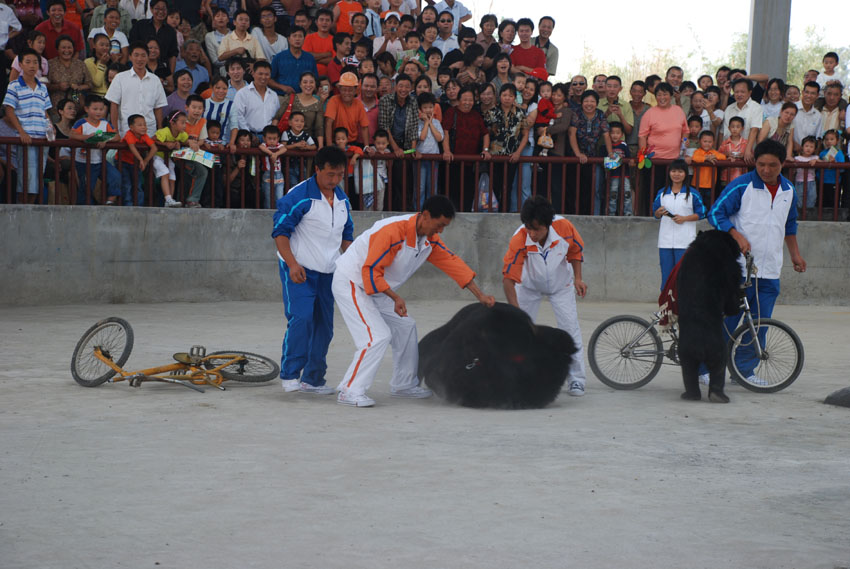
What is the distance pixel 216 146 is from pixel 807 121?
7.99 meters

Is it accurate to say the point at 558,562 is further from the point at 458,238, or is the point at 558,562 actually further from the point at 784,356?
the point at 458,238

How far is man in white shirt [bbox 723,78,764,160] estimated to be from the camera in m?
13.9

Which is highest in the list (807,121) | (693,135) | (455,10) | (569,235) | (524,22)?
(455,10)

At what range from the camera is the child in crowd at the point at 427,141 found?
13.1 metres

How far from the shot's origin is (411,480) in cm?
502

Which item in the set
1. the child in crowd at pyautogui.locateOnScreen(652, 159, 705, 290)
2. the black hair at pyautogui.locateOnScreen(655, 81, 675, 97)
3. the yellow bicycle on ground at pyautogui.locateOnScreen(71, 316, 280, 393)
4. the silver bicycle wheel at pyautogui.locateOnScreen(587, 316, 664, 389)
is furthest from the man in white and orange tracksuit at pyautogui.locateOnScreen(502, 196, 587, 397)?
the black hair at pyautogui.locateOnScreen(655, 81, 675, 97)

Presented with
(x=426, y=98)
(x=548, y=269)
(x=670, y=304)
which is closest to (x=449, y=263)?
(x=548, y=269)

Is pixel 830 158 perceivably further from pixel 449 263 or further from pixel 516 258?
pixel 449 263

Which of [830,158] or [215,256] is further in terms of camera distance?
[830,158]

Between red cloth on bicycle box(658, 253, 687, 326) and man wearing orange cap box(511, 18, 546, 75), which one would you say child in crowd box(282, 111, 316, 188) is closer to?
man wearing orange cap box(511, 18, 546, 75)

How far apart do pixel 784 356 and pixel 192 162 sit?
756 centimetres

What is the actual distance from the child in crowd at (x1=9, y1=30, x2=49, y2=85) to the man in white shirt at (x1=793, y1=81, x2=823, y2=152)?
9789 mm

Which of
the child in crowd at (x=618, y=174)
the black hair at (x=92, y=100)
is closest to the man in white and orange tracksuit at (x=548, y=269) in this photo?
the child in crowd at (x=618, y=174)

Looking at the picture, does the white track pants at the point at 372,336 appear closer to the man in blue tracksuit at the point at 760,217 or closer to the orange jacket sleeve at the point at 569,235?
the orange jacket sleeve at the point at 569,235
